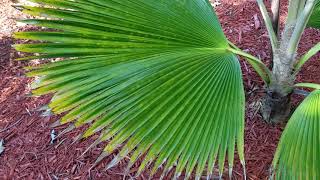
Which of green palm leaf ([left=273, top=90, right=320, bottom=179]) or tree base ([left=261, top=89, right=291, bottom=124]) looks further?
tree base ([left=261, top=89, right=291, bottom=124])

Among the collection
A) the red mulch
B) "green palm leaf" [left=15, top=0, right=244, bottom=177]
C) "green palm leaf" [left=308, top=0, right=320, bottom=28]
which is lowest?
the red mulch

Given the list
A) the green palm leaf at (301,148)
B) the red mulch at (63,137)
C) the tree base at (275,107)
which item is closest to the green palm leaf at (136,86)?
the green palm leaf at (301,148)

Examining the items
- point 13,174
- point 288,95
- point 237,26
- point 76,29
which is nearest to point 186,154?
point 76,29

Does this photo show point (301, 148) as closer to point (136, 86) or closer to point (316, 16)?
point (136, 86)

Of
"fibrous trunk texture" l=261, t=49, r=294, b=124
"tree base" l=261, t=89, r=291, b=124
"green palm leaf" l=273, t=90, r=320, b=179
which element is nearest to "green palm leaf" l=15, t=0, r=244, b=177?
"green palm leaf" l=273, t=90, r=320, b=179

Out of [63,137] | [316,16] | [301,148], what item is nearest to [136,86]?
[301,148]

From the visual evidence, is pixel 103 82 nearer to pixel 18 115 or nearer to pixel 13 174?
pixel 13 174

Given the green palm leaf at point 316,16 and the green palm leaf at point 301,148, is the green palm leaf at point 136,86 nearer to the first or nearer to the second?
the green palm leaf at point 301,148

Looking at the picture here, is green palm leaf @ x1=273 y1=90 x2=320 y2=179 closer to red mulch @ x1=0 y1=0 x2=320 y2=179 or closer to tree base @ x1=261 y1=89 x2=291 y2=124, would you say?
tree base @ x1=261 y1=89 x2=291 y2=124
